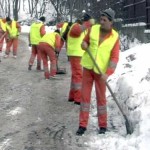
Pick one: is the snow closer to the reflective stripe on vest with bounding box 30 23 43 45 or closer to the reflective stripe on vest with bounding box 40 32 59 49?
the reflective stripe on vest with bounding box 40 32 59 49

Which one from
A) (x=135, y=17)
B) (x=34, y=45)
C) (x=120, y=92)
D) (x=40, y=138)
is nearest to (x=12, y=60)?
(x=34, y=45)

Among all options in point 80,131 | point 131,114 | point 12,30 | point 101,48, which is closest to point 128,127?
point 131,114

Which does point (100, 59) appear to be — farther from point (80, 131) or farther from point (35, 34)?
point (35, 34)

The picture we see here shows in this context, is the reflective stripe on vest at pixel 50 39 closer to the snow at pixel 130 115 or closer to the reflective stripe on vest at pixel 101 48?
the snow at pixel 130 115

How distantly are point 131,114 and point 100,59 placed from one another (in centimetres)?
102

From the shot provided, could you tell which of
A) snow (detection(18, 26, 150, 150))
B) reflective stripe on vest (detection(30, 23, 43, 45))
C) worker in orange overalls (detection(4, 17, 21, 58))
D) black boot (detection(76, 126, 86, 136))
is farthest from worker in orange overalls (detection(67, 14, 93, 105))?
worker in orange overalls (detection(4, 17, 21, 58))

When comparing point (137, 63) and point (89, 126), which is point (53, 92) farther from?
point (89, 126)

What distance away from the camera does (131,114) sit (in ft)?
23.8

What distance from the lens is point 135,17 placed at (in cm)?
1875

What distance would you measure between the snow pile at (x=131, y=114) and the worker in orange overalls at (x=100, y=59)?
36cm

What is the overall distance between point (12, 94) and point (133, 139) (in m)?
4.70

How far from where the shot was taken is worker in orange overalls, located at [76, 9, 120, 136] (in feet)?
23.1

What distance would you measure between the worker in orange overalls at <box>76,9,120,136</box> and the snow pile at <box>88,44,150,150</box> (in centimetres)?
36

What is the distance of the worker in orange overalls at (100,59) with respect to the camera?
23.1 ft
